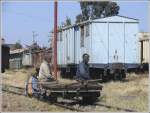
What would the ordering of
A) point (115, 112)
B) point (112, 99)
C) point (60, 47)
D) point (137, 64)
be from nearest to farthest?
point (115, 112) → point (112, 99) → point (137, 64) → point (60, 47)

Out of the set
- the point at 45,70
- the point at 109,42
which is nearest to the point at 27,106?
the point at 45,70

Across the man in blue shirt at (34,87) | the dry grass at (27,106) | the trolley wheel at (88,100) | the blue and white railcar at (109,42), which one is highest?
the blue and white railcar at (109,42)

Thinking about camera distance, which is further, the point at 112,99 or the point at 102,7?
the point at 102,7

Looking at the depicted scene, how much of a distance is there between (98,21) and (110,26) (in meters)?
0.66

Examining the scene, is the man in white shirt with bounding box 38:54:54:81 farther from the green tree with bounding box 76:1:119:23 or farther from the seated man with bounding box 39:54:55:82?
the green tree with bounding box 76:1:119:23

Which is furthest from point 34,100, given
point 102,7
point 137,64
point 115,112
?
point 102,7

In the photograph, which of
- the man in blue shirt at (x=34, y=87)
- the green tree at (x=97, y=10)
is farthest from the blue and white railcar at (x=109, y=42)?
the green tree at (x=97, y=10)

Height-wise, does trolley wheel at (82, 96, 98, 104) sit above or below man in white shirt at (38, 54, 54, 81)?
below

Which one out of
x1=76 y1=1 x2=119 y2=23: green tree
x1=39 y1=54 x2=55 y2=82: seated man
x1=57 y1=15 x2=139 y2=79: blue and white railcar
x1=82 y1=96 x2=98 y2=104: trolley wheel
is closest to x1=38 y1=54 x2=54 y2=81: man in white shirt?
x1=39 y1=54 x2=55 y2=82: seated man

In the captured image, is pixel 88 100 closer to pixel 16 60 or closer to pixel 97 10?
pixel 97 10

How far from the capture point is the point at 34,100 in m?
12.8

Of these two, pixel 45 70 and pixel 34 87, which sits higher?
pixel 45 70

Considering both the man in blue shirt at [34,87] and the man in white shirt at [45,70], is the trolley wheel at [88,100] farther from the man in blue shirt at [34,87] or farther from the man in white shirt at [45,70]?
the man in blue shirt at [34,87]

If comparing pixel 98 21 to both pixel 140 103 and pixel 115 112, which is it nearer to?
pixel 140 103
